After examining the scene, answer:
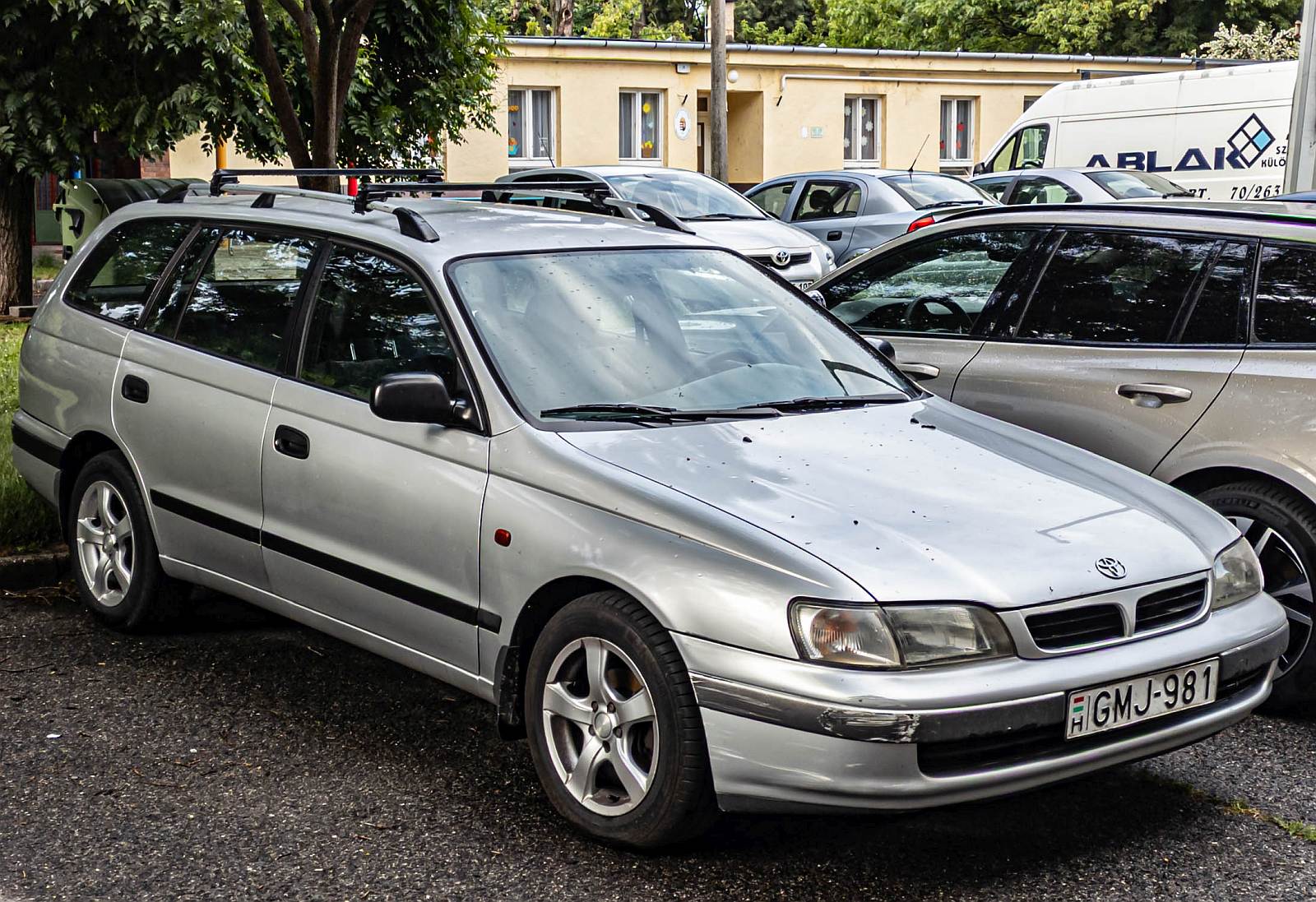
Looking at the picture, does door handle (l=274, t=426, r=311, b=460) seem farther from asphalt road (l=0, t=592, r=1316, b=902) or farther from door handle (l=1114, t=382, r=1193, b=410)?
door handle (l=1114, t=382, r=1193, b=410)

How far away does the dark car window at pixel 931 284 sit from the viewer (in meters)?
5.89

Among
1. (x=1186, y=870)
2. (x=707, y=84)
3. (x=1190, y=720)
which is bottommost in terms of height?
(x=1186, y=870)

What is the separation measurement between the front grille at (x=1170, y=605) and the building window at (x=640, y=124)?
29.1 metres

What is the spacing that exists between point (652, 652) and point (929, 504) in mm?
806

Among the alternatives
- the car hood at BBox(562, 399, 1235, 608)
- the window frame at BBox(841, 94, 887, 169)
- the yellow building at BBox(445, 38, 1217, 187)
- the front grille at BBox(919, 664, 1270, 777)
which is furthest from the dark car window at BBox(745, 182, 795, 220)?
the window frame at BBox(841, 94, 887, 169)

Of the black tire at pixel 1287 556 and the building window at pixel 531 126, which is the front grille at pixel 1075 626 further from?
the building window at pixel 531 126

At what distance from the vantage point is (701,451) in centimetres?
402

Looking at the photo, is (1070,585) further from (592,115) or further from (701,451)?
(592,115)

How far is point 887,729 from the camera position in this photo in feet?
10.9

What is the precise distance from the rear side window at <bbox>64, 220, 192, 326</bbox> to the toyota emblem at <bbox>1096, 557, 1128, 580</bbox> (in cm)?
349

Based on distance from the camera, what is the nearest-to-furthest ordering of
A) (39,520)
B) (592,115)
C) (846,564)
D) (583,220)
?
(846,564) → (583,220) → (39,520) → (592,115)

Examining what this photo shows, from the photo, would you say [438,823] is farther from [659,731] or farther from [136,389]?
[136,389]

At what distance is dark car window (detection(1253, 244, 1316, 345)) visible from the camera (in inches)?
195

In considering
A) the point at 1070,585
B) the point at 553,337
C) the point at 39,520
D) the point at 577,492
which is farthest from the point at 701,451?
the point at 39,520
